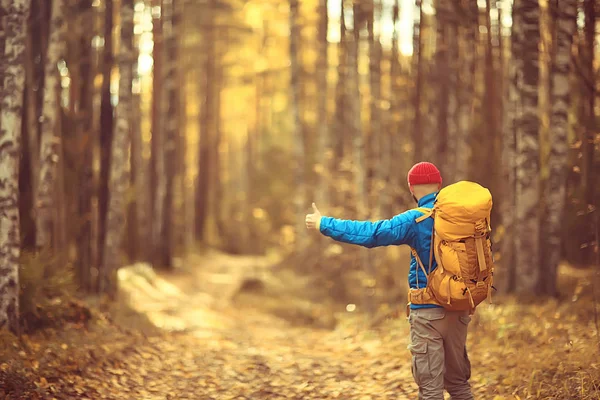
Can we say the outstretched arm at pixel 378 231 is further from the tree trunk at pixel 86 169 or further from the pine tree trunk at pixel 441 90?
the pine tree trunk at pixel 441 90

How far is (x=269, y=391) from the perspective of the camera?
7840 mm

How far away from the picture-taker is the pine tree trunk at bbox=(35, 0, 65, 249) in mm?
9586

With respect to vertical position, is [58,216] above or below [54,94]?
below

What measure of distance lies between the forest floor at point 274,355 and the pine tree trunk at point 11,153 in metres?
0.52

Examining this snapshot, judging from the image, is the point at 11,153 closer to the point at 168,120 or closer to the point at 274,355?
the point at 274,355

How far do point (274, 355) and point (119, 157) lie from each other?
14.9ft

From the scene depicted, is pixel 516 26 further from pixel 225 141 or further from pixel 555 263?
pixel 225 141

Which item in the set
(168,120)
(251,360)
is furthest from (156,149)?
(251,360)

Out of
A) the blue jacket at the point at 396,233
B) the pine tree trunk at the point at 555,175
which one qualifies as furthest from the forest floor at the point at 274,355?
the blue jacket at the point at 396,233

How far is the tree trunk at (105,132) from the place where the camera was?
12.3 m

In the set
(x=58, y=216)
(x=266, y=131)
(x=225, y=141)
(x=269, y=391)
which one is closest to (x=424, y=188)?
(x=269, y=391)

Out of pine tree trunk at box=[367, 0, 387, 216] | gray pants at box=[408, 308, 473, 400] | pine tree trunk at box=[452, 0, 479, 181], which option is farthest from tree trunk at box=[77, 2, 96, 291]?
gray pants at box=[408, 308, 473, 400]

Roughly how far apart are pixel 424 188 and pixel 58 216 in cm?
780

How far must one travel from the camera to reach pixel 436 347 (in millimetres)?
5285
